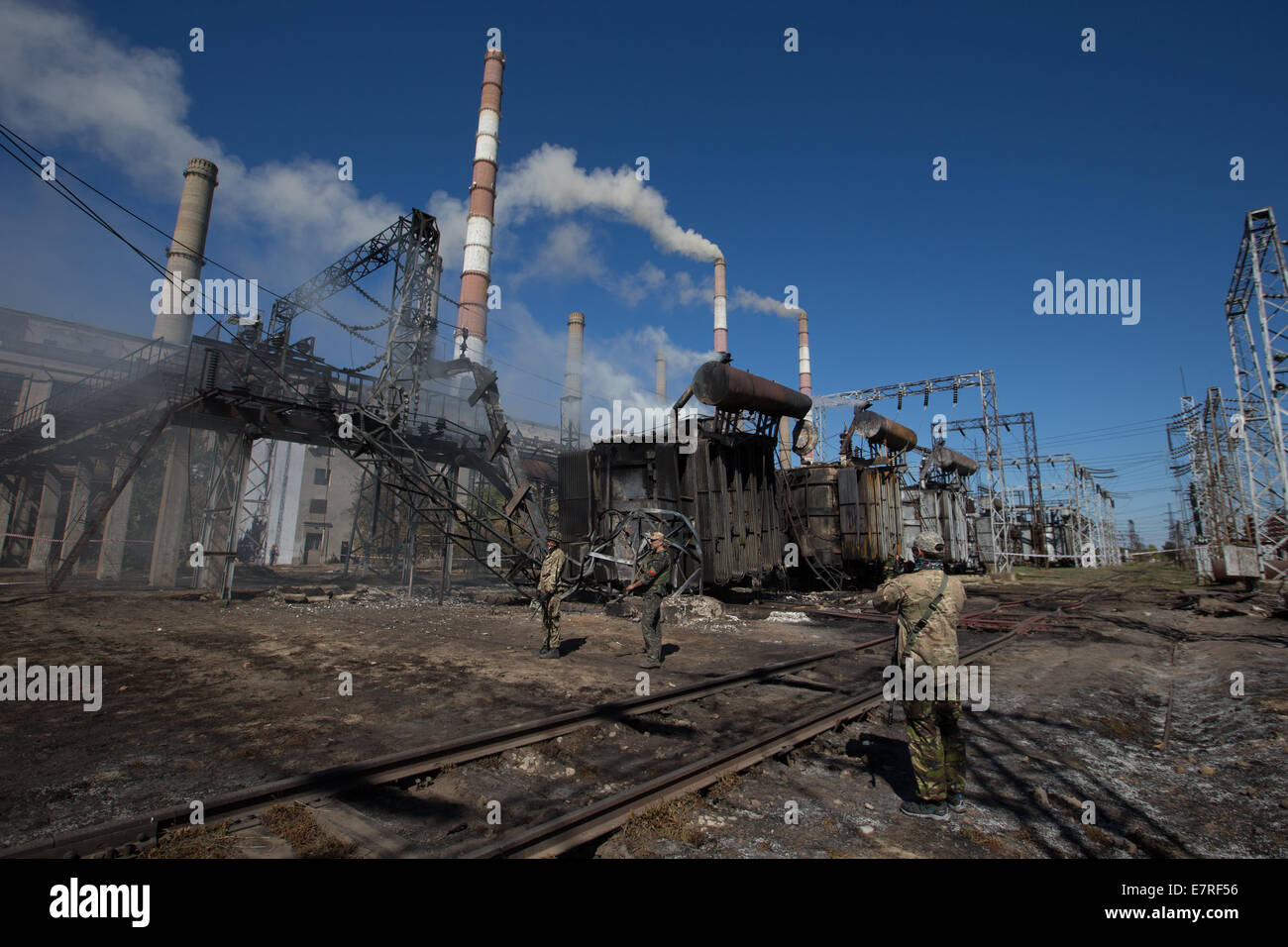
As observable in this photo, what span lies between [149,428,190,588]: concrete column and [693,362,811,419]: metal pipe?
17.0 metres

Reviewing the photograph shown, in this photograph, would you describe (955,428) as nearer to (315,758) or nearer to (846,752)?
(846,752)

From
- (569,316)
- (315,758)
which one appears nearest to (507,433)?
(315,758)

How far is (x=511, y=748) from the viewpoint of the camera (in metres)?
4.60

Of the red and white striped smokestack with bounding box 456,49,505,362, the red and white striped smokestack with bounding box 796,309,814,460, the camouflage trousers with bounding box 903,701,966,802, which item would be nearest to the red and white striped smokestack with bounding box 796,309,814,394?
the red and white striped smokestack with bounding box 796,309,814,460

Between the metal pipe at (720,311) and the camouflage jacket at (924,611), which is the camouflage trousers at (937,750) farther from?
the metal pipe at (720,311)

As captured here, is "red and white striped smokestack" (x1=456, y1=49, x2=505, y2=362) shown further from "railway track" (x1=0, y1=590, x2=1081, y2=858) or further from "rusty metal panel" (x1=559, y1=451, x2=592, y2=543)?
"railway track" (x1=0, y1=590, x2=1081, y2=858)

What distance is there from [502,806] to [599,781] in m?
0.72

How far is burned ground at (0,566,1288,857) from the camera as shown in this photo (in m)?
3.33

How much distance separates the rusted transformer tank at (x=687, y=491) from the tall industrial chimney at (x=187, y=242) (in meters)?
27.8

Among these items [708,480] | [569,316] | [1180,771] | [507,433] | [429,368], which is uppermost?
[569,316]

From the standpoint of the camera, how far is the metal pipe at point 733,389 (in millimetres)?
13477

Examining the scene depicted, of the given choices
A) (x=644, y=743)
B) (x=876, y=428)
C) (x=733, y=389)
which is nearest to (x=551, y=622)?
(x=644, y=743)

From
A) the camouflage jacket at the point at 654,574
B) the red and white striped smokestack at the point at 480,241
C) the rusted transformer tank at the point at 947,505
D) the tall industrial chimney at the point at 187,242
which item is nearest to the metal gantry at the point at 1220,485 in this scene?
the rusted transformer tank at the point at 947,505
